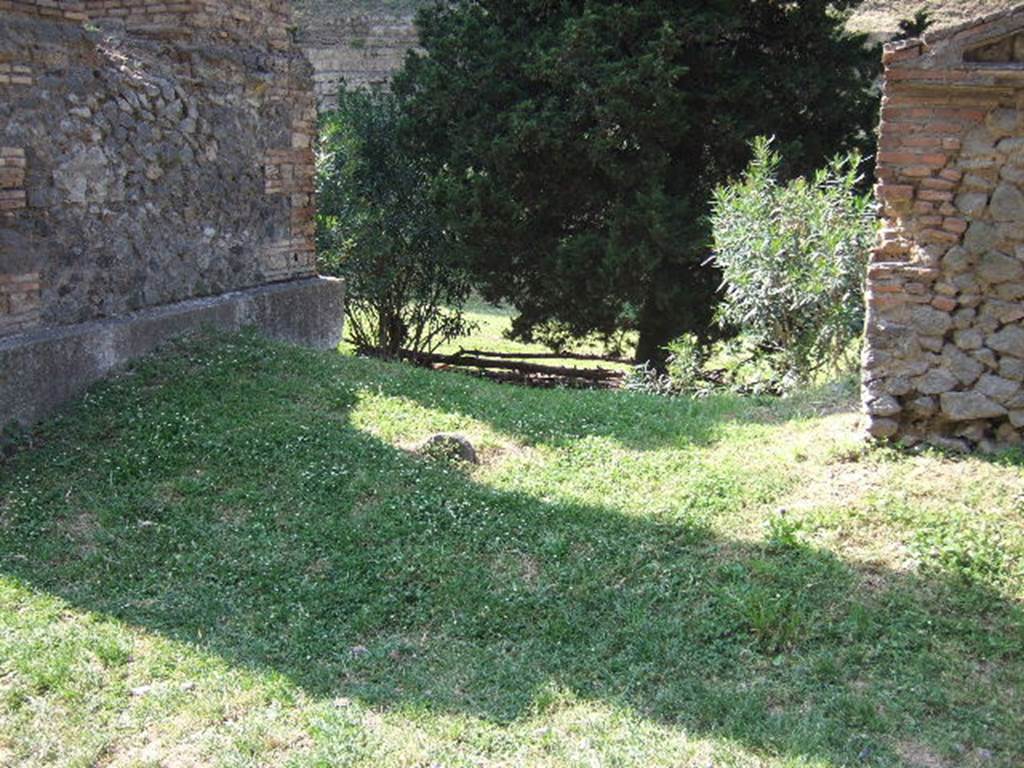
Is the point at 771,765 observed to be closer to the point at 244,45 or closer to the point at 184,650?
the point at 184,650

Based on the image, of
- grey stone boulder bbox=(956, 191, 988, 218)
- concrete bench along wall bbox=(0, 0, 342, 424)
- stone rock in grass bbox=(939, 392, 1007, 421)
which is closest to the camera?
grey stone boulder bbox=(956, 191, 988, 218)

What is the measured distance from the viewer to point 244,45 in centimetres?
821

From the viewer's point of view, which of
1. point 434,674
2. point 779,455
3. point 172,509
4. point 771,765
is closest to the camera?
point 771,765

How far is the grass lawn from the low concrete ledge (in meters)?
0.22

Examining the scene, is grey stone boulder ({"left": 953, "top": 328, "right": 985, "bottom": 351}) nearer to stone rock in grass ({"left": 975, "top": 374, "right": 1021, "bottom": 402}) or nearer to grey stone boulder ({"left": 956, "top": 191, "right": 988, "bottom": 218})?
stone rock in grass ({"left": 975, "top": 374, "right": 1021, "bottom": 402})

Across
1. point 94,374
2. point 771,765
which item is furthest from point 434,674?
point 94,374

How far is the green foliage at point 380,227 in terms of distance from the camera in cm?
1166

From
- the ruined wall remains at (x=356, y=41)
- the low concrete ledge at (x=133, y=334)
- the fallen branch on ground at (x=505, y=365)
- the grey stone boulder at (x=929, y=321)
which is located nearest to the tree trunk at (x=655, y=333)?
the fallen branch on ground at (x=505, y=365)

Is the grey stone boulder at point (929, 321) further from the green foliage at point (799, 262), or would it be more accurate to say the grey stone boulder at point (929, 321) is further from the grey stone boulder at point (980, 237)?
the green foliage at point (799, 262)

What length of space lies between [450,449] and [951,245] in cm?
277

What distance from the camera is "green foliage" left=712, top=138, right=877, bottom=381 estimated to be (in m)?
7.41

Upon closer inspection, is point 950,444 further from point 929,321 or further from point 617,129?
point 617,129

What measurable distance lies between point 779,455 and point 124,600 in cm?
335

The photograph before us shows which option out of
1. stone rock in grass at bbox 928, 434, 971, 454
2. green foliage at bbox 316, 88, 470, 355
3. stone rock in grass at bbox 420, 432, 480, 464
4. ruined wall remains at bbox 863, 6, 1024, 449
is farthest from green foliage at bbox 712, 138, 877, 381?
green foliage at bbox 316, 88, 470, 355
